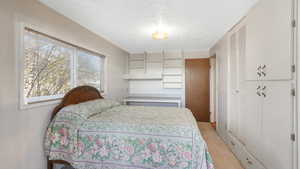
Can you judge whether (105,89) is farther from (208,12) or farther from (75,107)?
(208,12)

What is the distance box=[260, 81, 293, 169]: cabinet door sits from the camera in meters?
1.32

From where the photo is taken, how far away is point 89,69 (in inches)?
119

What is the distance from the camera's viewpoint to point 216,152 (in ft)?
8.72

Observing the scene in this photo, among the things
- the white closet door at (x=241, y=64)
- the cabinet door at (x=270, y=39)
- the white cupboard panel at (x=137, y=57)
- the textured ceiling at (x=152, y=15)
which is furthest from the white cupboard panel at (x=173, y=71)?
the cabinet door at (x=270, y=39)

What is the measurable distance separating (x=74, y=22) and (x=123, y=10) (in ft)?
3.14

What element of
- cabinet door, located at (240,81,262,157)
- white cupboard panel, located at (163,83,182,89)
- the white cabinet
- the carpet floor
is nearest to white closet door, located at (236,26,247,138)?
cabinet door, located at (240,81,262,157)

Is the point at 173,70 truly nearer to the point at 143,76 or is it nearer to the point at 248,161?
the point at 143,76

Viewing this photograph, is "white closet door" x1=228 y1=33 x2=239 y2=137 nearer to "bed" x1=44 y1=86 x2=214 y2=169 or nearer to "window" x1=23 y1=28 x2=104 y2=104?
"bed" x1=44 y1=86 x2=214 y2=169

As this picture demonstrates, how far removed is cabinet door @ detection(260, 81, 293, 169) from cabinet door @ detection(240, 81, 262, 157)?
0.40ft

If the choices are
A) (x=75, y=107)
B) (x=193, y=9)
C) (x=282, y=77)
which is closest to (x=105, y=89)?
(x=75, y=107)

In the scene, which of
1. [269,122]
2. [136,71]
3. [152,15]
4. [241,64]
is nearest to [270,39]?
[241,64]

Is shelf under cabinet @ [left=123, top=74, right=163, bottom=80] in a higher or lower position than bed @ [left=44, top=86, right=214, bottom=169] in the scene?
higher

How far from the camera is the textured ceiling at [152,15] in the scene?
1.84 meters

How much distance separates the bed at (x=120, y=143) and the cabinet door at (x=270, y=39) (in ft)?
3.51
